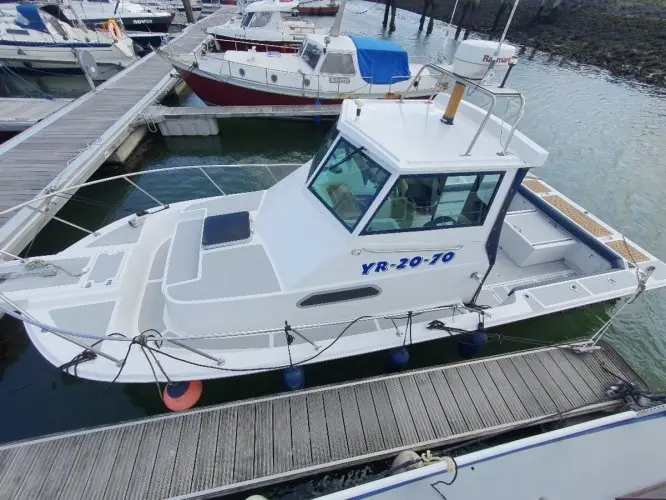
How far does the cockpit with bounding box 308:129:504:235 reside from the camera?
12.0 ft

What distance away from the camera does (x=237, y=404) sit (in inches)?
164

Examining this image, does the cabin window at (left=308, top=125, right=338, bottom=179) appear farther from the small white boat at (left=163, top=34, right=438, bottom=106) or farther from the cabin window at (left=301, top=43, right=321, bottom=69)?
the cabin window at (left=301, top=43, right=321, bottom=69)

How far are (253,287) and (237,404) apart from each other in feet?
4.90

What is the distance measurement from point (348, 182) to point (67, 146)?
28.8 feet

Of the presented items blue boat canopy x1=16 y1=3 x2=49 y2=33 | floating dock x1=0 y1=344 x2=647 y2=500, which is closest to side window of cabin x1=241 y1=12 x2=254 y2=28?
blue boat canopy x1=16 y1=3 x2=49 y2=33

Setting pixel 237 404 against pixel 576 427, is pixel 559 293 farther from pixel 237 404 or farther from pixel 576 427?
pixel 237 404

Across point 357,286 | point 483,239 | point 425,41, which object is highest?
point 483,239

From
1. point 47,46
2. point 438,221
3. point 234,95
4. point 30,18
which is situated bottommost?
point 47,46

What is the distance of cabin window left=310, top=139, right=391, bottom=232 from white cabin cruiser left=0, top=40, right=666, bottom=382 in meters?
0.02

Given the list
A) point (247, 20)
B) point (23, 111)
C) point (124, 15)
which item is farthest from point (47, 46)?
point (247, 20)

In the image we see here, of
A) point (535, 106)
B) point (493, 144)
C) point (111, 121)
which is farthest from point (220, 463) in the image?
point (535, 106)

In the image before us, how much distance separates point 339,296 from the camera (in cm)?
410

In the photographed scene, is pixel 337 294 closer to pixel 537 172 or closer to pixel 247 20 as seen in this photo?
pixel 537 172

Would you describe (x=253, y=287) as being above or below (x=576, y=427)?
above
